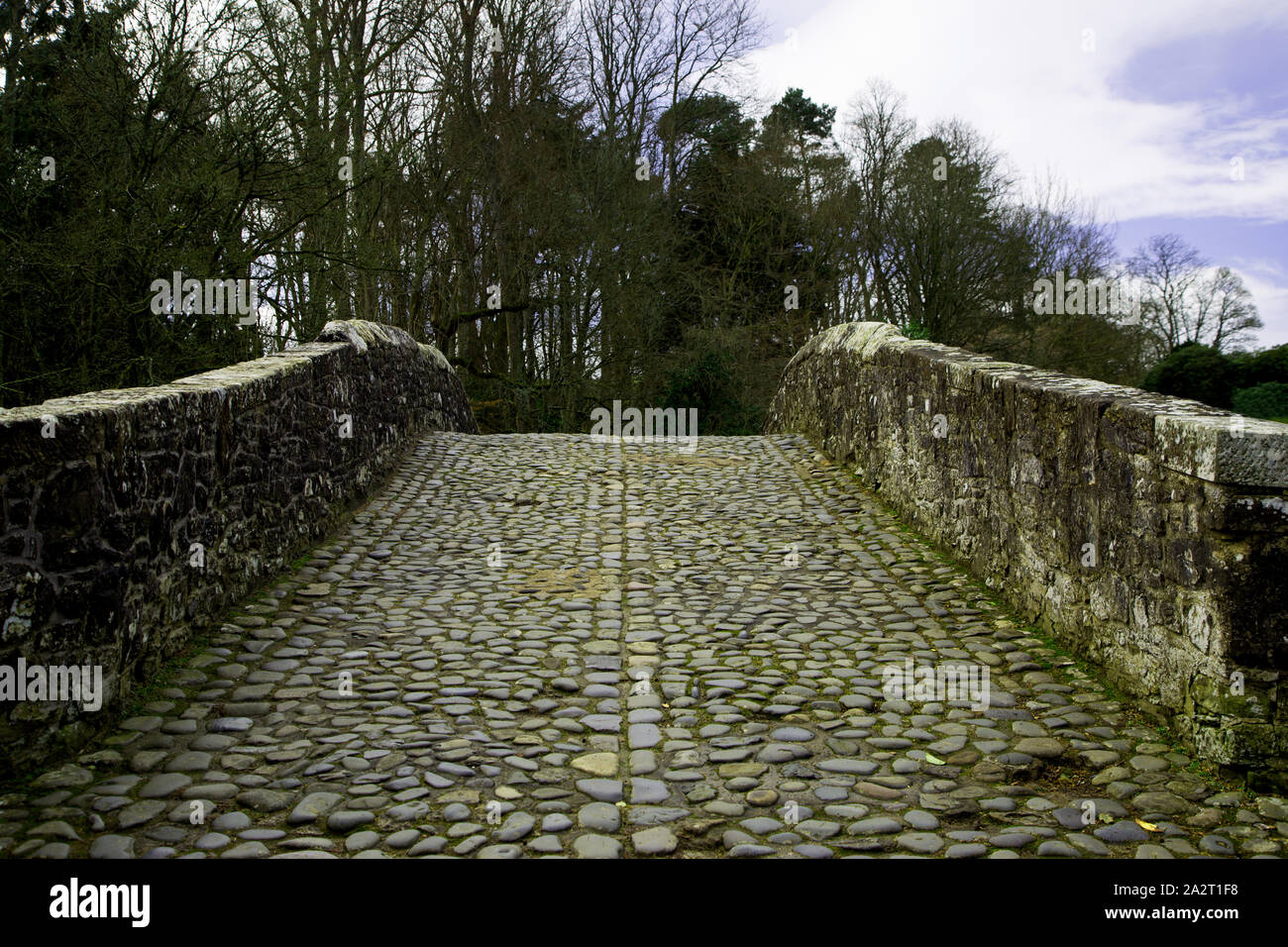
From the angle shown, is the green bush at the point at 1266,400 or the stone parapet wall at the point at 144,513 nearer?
the stone parapet wall at the point at 144,513

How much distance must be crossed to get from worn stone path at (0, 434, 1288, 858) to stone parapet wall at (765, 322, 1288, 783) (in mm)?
234

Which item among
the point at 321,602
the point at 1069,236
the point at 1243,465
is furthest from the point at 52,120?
the point at 1069,236

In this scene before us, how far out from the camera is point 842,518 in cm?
841

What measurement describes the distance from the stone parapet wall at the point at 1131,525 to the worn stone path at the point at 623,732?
23 centimetres

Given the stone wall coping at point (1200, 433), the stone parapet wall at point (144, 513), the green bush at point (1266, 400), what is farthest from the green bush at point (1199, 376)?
the stone parapet wall at point (144, 513)

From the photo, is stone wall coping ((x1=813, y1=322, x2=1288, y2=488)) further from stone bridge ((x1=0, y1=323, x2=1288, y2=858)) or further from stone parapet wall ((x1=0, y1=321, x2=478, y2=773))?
stone parapet wall ((x1=0, y1=321, x2=478, y2=773))

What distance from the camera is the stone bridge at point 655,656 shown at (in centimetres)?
340

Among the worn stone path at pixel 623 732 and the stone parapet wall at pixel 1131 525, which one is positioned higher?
the stone parapet wall at pixel 1131 525

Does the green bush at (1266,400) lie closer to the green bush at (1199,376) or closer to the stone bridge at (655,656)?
the green bush at (1199,376)

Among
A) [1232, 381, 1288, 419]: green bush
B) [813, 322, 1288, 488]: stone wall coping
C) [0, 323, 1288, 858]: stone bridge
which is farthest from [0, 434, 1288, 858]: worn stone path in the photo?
[1232, 381, 1288, 419]: green bush

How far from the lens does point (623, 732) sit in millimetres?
4238

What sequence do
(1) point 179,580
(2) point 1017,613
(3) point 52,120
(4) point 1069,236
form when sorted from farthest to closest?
(4) point 1069,236, (3) point 52,120, (2) point 1017,613, (1) point 179,580

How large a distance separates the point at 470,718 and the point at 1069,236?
96.4 feet

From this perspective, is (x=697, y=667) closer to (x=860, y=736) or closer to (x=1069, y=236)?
(x=860, y=736)
